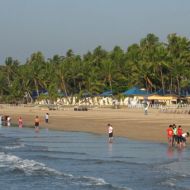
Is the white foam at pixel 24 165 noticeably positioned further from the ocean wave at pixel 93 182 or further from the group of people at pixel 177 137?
the group of people at pixel 177 137

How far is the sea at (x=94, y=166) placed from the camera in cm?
1689

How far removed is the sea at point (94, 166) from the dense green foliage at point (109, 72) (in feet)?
142

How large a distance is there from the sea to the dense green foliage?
43.2m

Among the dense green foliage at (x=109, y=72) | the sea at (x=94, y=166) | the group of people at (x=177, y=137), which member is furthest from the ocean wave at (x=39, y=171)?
the dense green foliage at (x=109, y=72)

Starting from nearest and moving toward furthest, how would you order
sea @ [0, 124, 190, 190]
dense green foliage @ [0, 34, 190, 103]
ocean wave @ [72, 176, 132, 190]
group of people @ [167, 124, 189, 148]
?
ocean wave @ [72, 176, 132, 190]
sea @ [0, 124, 190, 190]
group of people @ [167, 124, 189, 148]
dense green foliage @ [0, 34, 190, 103]

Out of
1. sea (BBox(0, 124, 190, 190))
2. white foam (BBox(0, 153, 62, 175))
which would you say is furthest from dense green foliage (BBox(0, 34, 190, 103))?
white foam (BBox(0, 153, 62, 175))

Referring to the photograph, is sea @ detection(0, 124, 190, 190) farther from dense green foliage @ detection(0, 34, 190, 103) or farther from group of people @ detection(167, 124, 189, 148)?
dense green foliage @ detection(0, 34, 190, 103)

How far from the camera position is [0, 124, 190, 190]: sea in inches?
665

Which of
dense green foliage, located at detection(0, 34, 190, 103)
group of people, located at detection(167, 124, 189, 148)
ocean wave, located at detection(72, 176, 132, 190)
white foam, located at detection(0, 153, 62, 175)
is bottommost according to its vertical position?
ocean wave, located at detection(72, 176, 132, 190)

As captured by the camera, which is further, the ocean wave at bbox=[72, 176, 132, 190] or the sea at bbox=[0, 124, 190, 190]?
the sea at bbox=[0, 124, 190, 190]

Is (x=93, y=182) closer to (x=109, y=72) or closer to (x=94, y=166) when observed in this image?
(x=94, y=166)

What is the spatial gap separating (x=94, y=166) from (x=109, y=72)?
65865 mm

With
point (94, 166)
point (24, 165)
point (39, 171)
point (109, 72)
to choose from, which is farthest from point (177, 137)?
point (109, 72)

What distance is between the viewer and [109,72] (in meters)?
86.2
